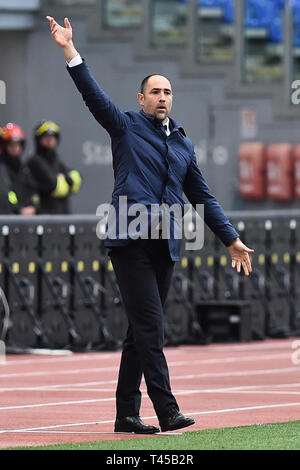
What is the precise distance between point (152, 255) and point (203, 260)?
372 inches

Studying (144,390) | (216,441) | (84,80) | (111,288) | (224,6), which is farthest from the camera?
(224,6)

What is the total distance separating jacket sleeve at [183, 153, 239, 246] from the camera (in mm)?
9797

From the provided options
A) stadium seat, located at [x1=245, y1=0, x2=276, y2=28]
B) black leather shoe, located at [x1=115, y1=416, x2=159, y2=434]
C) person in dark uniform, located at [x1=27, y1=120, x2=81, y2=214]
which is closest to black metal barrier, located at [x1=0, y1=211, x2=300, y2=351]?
person in dark uniform, located at [x1=27, y1=120, x2=81, y2=214]

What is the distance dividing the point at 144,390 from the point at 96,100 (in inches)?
166

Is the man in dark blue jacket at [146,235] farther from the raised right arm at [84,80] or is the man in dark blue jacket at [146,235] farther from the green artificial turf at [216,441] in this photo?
the green artificial turf at [216,441]

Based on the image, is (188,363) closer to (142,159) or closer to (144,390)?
(144,390)

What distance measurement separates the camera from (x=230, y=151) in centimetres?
2581

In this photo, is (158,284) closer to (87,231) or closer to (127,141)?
(127,141)

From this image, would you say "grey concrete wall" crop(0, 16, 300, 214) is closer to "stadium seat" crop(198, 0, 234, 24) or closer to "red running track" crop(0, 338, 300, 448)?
"stadium seat" crop(198, 0, 234, 24)

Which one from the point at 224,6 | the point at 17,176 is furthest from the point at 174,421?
the point at 224,6

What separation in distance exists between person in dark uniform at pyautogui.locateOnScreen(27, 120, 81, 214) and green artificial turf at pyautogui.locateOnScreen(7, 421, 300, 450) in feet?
32.5

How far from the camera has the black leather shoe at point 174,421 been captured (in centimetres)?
946

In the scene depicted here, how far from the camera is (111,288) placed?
18016 millimetres
